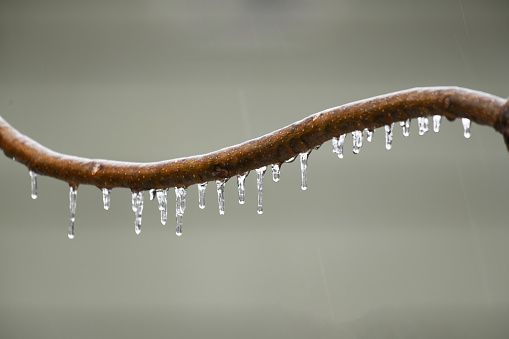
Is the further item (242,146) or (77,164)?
(77,164)

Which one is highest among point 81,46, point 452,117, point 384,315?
point 81,46

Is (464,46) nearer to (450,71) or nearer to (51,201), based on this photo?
(450,71)

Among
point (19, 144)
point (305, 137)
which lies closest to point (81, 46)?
point (19, 144)

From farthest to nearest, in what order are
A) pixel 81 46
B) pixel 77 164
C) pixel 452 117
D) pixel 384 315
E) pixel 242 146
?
pixel 81 46
pixel 384 315
pixel 77 164
pixel 242 146
pixel 452 117

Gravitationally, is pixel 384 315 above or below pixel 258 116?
below

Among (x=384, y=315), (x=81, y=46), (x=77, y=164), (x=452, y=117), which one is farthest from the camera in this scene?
(x=81, y=46)

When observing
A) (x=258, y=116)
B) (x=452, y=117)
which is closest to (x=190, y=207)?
(x=258, y=116)

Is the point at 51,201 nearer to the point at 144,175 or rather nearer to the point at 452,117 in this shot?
the point at 144,175
